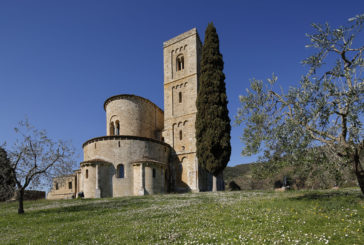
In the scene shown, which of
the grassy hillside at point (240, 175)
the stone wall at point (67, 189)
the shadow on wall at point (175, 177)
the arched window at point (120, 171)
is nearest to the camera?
the arched window at point (120, 171)

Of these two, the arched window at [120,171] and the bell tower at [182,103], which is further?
the bell tower at [182,103]

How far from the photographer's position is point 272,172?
527 inches

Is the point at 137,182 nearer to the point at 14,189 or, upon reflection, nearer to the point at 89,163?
the point at 89,163

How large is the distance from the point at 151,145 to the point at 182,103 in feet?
31.0

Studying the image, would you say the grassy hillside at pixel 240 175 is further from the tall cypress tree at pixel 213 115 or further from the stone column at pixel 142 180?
the stone column at pixel 142 180

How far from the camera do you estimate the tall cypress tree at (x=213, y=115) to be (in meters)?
30.1

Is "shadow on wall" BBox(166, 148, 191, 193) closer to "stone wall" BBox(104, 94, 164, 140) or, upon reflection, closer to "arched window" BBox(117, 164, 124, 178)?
"stone wall" BBox(104, 94, 164, 140)

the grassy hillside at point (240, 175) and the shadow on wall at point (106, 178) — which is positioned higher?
the shadow on wall at point (106, 178)

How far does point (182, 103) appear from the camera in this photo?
40281 millimetres

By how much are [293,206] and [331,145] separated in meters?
3.41

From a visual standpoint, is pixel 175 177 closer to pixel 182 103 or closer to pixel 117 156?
pixel 117 156

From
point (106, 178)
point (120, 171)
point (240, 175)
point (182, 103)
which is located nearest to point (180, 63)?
point (182, 103)

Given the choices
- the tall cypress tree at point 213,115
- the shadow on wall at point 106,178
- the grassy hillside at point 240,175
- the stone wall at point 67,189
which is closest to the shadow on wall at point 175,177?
the tall cypress tree at point 213,115

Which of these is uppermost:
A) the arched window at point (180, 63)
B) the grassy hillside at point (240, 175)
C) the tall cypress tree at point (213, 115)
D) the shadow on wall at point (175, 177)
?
the arched window at point (180, 63)
